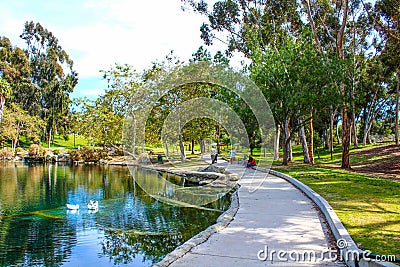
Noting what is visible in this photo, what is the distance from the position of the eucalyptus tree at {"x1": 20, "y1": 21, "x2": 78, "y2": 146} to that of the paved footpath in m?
51.7

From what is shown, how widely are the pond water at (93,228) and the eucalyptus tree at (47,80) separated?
41.7 meters

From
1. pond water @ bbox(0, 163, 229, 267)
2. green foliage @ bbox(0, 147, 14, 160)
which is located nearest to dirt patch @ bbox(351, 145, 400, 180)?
pond water @ bbox(0, 163, 229, 267)

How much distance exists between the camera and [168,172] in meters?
27.0

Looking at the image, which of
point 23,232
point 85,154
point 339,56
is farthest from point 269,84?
point 85,154

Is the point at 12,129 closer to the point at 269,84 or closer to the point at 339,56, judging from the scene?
the point at 269,84

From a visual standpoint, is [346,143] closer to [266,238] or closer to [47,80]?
[266,238]

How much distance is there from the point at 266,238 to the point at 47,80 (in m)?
56.6

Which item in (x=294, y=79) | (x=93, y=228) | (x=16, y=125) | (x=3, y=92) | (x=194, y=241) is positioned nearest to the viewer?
(x=194, y=241)

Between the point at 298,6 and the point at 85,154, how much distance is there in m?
26.0

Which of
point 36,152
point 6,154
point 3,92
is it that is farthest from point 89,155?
point 3,92

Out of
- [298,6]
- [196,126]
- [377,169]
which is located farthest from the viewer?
[196,126]

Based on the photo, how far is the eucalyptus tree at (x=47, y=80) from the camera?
56625 millimetres

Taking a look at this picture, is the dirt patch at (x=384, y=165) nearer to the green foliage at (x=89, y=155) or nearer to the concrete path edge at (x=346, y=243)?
the concrete path edge at (x=346, y=243)

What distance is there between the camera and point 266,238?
684 centimetres
